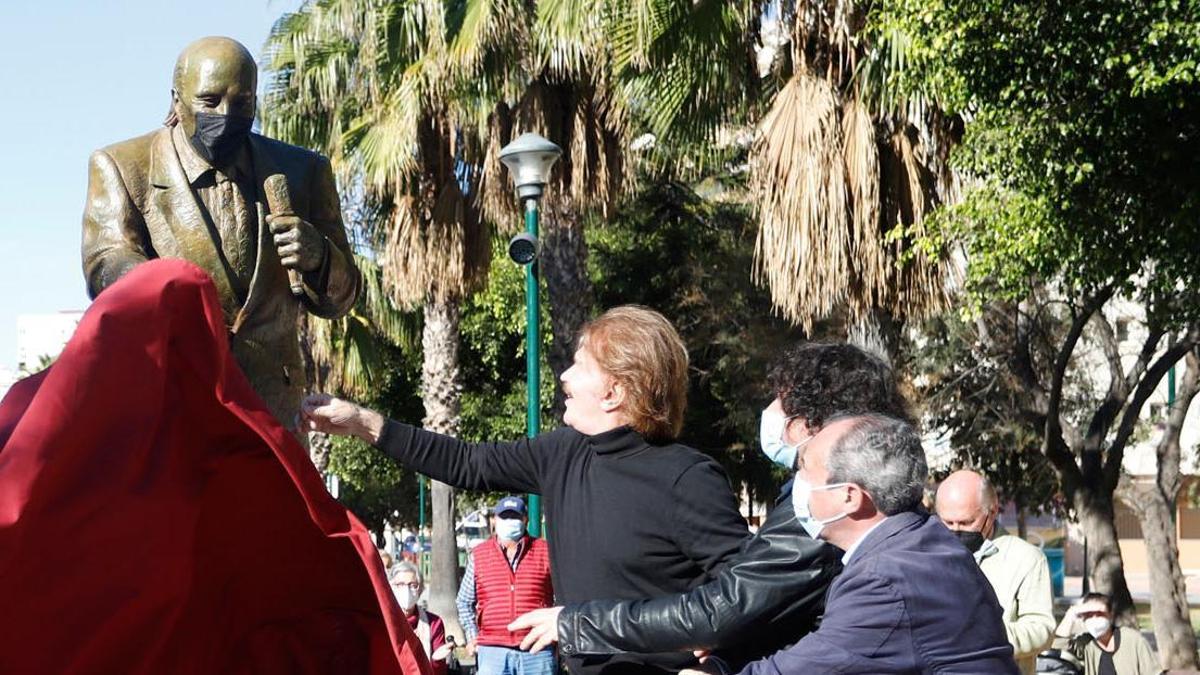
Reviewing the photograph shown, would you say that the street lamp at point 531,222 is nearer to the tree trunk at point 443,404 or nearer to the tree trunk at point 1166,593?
the tree trunk at point 443,404

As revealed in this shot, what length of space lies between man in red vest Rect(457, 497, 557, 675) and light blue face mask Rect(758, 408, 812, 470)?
20.7 ft

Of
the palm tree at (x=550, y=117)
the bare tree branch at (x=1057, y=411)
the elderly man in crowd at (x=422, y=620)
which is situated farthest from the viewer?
the bare tree branch at (x=1057, y=411)

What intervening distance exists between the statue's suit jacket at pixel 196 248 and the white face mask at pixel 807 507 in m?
1.37

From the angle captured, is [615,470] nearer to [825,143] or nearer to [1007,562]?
[1007,562]

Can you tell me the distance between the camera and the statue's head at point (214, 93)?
382 centimetres

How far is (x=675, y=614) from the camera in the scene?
10.6ft

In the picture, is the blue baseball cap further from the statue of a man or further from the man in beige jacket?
the statue of a man

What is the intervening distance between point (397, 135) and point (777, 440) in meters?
12.8

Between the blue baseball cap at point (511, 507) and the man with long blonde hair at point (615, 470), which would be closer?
the man with long blonde hair at point (615, 470)

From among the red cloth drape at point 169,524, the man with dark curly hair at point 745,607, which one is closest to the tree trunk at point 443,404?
the man with dark curly hair at point 745,607

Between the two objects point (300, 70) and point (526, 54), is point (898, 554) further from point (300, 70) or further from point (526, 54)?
point (300, 70)

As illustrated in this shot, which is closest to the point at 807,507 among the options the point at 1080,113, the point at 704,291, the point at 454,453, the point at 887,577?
the point at 887,577

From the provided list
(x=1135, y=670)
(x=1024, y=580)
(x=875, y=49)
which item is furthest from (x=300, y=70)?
(x=1024, y=580)

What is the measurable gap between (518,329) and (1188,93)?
18.7 meters
